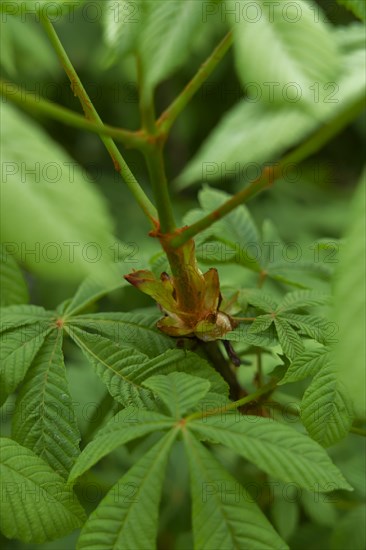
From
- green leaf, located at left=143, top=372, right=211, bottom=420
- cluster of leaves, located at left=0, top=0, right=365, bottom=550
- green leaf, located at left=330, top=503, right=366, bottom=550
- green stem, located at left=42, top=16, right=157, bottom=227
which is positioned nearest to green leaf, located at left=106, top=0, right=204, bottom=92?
cluster of leaves, located at left=0, top=0, right=365, bottom=550

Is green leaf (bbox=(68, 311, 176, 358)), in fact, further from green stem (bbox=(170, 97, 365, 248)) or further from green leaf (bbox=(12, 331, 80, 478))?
green stem (bbox=(170, 97, 365, 248))

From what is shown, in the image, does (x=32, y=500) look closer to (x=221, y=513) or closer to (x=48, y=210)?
(x=221, y=513)

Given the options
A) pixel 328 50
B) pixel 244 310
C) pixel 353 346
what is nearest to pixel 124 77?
pixel 244 310

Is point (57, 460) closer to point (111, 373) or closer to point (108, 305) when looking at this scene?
point (111, 373)

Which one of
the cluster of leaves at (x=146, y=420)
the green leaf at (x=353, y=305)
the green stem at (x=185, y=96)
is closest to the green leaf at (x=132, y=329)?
the cluster of leaves at (x=146, y=420)

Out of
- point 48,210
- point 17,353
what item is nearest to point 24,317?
point 17,353
